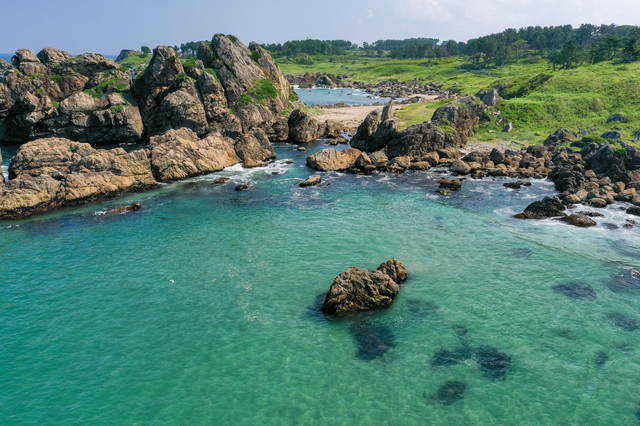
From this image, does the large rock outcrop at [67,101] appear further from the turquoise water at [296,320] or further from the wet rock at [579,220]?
the wet rock at [579,220]

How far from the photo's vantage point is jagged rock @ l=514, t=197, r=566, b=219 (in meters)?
52.6

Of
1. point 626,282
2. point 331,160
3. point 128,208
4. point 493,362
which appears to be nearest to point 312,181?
point 331,160

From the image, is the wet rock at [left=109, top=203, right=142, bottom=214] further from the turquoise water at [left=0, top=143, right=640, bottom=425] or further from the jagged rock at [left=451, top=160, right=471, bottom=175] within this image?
the jagged rock at [left=451, top=160, right=471, bottom=175]

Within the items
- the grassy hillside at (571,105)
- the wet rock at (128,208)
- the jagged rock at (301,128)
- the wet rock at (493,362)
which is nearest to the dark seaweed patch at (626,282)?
the wet rock at (493,362)

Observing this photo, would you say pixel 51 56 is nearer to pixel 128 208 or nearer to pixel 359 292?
pixel 128 208

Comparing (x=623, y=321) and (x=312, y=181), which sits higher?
(x=312, y=181)

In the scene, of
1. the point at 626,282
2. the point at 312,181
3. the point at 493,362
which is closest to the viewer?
the point at 493,362

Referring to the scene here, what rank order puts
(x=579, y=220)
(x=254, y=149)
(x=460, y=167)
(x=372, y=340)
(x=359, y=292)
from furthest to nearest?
(x=254, y=149)
(x=460, y=167)
(x=579, y=220)
(x=359, y=292)
(x=372, y=340)

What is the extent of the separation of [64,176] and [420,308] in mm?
55826

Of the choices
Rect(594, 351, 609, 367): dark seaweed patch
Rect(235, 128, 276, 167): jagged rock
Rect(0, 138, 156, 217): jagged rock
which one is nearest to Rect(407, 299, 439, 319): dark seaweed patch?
Rect(594, 351, 609, 367): dark seaweed patch

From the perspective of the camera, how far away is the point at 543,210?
174ft

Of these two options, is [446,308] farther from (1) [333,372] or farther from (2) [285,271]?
(2) [285,271]

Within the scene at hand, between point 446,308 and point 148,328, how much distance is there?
24943 millimetres

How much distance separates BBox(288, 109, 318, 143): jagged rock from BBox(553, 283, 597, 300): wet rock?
74272mm
